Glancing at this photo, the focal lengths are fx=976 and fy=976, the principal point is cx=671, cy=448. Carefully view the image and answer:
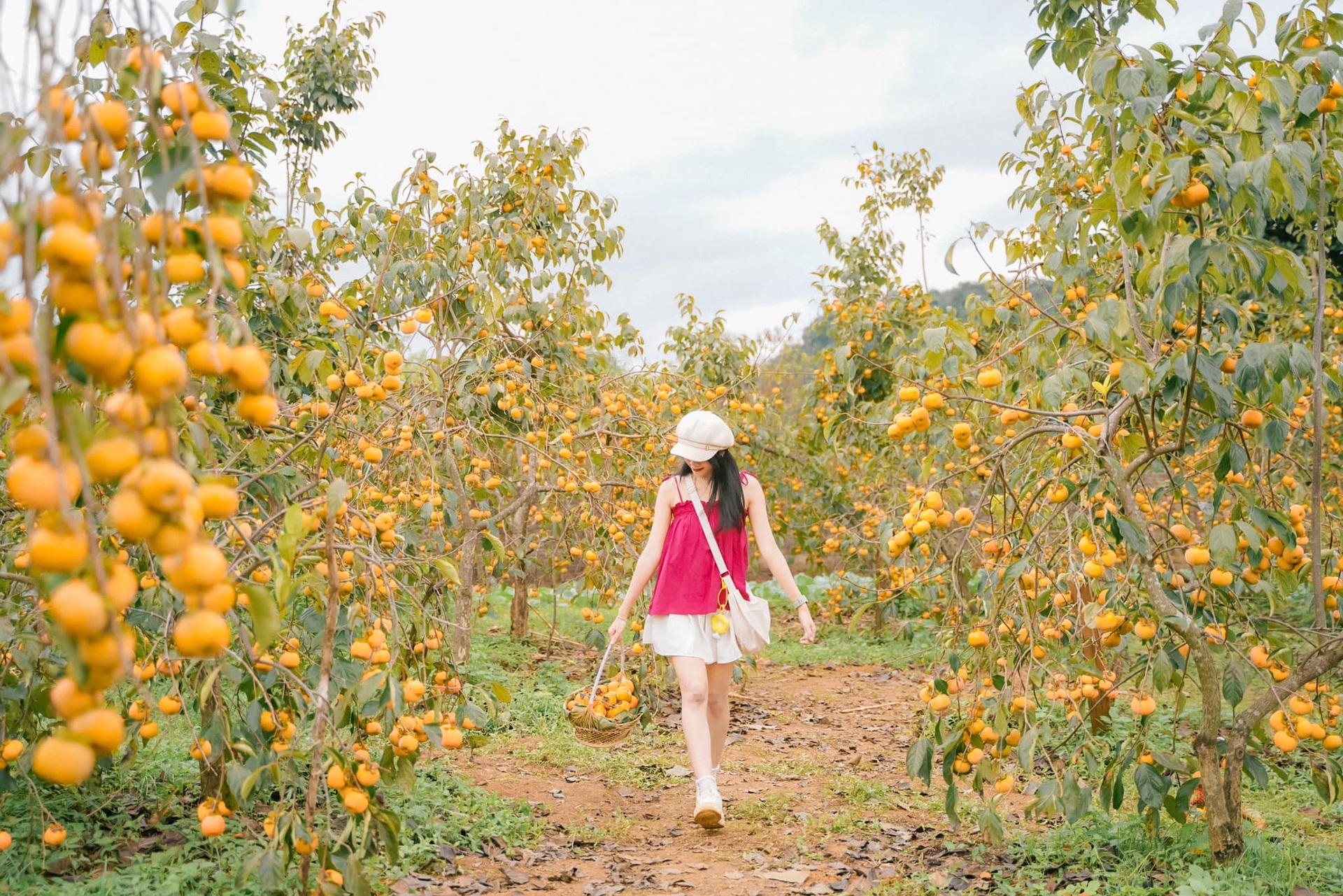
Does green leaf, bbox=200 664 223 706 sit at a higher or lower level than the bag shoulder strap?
lower

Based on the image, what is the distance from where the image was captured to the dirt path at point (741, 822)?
270 centimetres

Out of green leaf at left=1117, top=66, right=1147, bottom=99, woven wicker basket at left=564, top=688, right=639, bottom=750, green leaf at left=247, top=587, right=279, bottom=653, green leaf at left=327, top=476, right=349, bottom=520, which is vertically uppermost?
green leaf at left=1117, top=66, right=1147, bottom=99

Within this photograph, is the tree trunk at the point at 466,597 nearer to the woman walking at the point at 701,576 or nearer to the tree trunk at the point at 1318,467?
the woman walking at the point at 701,576

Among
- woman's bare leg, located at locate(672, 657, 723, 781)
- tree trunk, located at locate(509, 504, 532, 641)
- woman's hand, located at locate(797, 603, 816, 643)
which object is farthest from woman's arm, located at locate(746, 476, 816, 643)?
tree trunk, located at locate(509, 504, 532, 641)

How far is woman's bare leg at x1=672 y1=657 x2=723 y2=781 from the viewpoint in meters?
3.05

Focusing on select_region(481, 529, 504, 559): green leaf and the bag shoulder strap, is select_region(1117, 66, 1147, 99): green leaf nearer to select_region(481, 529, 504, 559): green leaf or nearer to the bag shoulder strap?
the bag shoulder strap

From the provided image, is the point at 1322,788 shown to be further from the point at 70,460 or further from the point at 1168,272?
the point at 70,460

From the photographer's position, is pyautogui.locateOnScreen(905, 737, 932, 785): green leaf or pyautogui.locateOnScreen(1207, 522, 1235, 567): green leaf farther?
pyautogui.locateOnScreen(905, 737, 932, 785): green leaf

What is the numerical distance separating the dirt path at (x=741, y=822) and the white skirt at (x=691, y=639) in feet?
1.86

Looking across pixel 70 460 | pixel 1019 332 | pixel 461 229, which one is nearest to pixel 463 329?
pixel 461 229

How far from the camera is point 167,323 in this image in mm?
896

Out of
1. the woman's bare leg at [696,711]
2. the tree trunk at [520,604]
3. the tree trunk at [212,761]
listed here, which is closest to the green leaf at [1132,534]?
the woman's bare leg at [696,711]

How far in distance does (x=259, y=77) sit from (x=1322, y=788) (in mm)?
3235

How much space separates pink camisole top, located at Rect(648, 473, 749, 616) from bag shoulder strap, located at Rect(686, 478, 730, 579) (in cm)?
2
